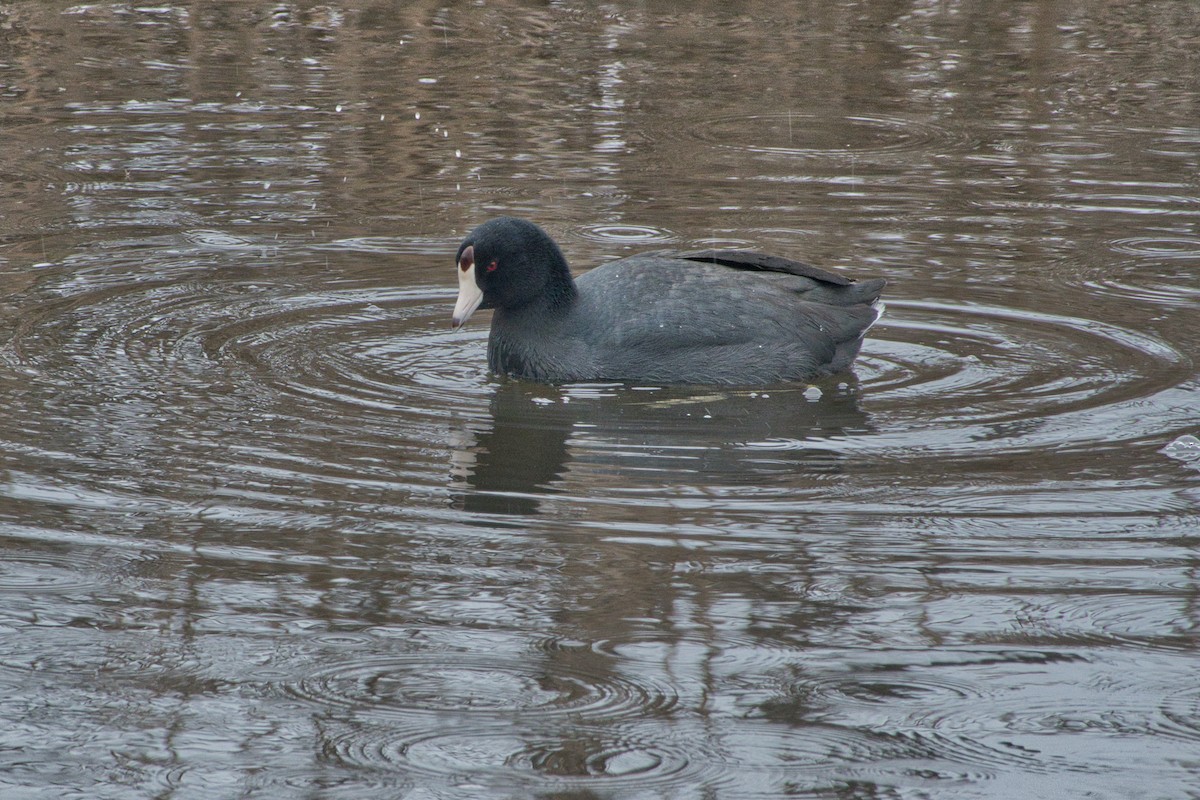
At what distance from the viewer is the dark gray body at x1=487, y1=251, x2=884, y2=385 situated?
7871mm

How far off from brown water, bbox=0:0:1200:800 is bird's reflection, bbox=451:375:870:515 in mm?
33

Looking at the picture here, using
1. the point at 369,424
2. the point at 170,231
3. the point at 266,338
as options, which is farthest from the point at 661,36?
the point at 369,424

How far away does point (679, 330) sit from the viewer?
7863 mm

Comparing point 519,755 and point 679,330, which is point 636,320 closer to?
point 679,330

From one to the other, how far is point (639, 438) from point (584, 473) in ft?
1.87

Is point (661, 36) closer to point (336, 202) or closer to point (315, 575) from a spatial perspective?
point (336, 202)

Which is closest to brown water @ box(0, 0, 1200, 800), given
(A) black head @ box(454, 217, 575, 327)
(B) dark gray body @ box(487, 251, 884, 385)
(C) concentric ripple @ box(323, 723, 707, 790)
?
(C) concentric ripple @ box(323, 723, 707, 790)

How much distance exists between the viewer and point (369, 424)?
23.2ft

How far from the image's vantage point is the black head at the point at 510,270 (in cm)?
795

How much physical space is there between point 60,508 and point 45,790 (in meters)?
2.07

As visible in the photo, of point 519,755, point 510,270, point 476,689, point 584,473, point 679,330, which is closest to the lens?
point 519,755

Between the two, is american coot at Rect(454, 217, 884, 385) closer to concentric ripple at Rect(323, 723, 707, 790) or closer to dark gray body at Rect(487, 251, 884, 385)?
dark gray body at Rect(487, 251, 884, 385)

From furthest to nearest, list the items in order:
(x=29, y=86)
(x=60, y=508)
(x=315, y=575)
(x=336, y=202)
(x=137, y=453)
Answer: (x=29, y=86)
(x=336, y=202)
(x=137, y=453)
(x=60, y=508)
(x=315, y=575)

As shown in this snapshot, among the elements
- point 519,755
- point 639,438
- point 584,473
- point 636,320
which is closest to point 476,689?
point 519,755
